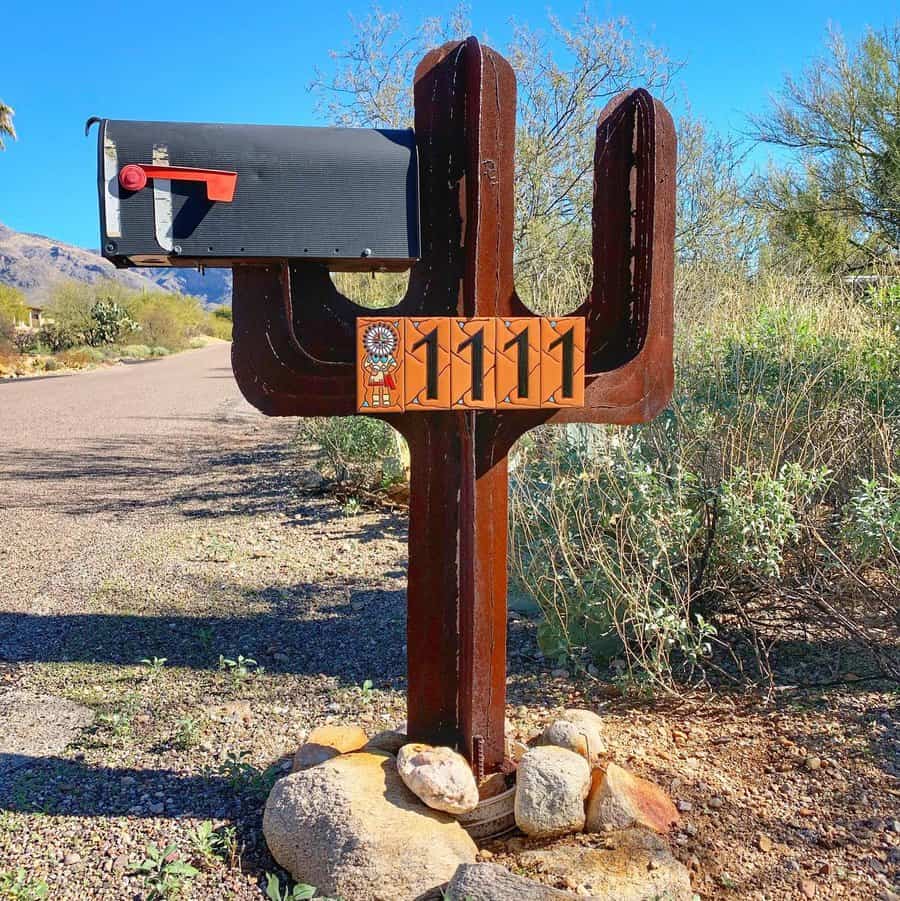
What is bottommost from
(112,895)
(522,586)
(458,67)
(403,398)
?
(112,895)

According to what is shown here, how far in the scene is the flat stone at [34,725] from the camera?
3.37 meters

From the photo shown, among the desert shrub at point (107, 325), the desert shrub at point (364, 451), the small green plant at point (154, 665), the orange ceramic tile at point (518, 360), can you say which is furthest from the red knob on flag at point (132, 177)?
the desert shrub at point (107, 325)

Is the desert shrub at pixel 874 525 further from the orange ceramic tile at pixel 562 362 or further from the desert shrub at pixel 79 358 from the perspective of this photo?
the desert shrub at pixel 79 358

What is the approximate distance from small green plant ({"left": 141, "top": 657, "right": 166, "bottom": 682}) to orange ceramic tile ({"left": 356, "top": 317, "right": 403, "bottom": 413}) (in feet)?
6.33

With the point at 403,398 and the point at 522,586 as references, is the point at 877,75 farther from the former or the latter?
the point at 403,398

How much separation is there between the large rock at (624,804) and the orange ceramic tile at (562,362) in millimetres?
1143

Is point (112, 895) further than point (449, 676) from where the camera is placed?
No

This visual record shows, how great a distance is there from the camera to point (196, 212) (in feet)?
8.35

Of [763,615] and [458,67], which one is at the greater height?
[458,67]

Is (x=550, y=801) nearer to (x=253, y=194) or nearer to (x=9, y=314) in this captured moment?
(x=253, y=194)

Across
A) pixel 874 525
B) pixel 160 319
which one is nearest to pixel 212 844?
pixel 874 525

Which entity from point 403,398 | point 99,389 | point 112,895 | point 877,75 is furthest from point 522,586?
point 99,389

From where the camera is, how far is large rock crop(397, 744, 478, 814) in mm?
2721

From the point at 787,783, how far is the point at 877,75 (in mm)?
15370
